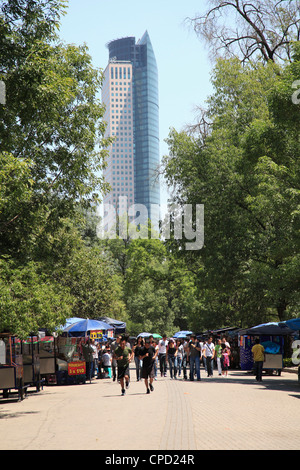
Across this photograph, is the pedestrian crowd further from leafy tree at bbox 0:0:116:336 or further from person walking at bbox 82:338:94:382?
leafy tree at bbox 0:0:116:336

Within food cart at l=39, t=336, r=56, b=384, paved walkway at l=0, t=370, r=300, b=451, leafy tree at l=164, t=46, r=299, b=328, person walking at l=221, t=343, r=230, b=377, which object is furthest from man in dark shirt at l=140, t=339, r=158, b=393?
person walking at l=221, t=343, r=230, b=377

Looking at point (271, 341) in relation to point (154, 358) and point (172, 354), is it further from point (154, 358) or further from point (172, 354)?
point (154, 358)

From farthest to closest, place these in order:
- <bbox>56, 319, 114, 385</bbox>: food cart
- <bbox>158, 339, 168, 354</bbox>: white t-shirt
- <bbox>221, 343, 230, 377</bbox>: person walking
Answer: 1. <bbox>221, 343, 230, 377</bbox>: person walking
2. <bbox>158, 339, 168, 354</bbox>: white t-shirt
3. <bbox>56, 319, 114, 385</bbox>: food cart

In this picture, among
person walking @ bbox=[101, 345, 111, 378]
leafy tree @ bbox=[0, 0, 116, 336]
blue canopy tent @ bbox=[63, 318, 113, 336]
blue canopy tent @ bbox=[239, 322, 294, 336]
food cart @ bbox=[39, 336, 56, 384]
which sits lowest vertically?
person walking @ bbox=[101, 345, 111, 378]

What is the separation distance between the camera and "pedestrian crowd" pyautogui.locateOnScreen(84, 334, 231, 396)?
58.3ft

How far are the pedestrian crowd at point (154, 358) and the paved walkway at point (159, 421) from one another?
2.93 ft

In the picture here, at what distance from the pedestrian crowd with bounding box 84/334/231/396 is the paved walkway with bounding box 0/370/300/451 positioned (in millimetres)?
892

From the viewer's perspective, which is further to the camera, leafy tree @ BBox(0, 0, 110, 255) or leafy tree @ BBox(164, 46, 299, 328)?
leafy tree @ BBox(164, 46, 299, 328)

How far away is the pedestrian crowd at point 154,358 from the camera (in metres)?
17.8

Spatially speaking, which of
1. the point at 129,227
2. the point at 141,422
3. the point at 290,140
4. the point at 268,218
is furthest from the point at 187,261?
the point at 129,227

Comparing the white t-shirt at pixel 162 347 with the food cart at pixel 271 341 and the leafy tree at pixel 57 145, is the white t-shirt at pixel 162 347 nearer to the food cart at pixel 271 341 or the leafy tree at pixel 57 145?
the food cart at pixel 271 341

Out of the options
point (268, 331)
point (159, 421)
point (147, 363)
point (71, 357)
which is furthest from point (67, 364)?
point (159, 421)

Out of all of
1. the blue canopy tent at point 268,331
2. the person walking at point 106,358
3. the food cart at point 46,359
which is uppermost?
the blue canopy tent at point 268,331

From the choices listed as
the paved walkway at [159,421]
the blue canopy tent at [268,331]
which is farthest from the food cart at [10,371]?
the blue canopy tent at [268,331]
